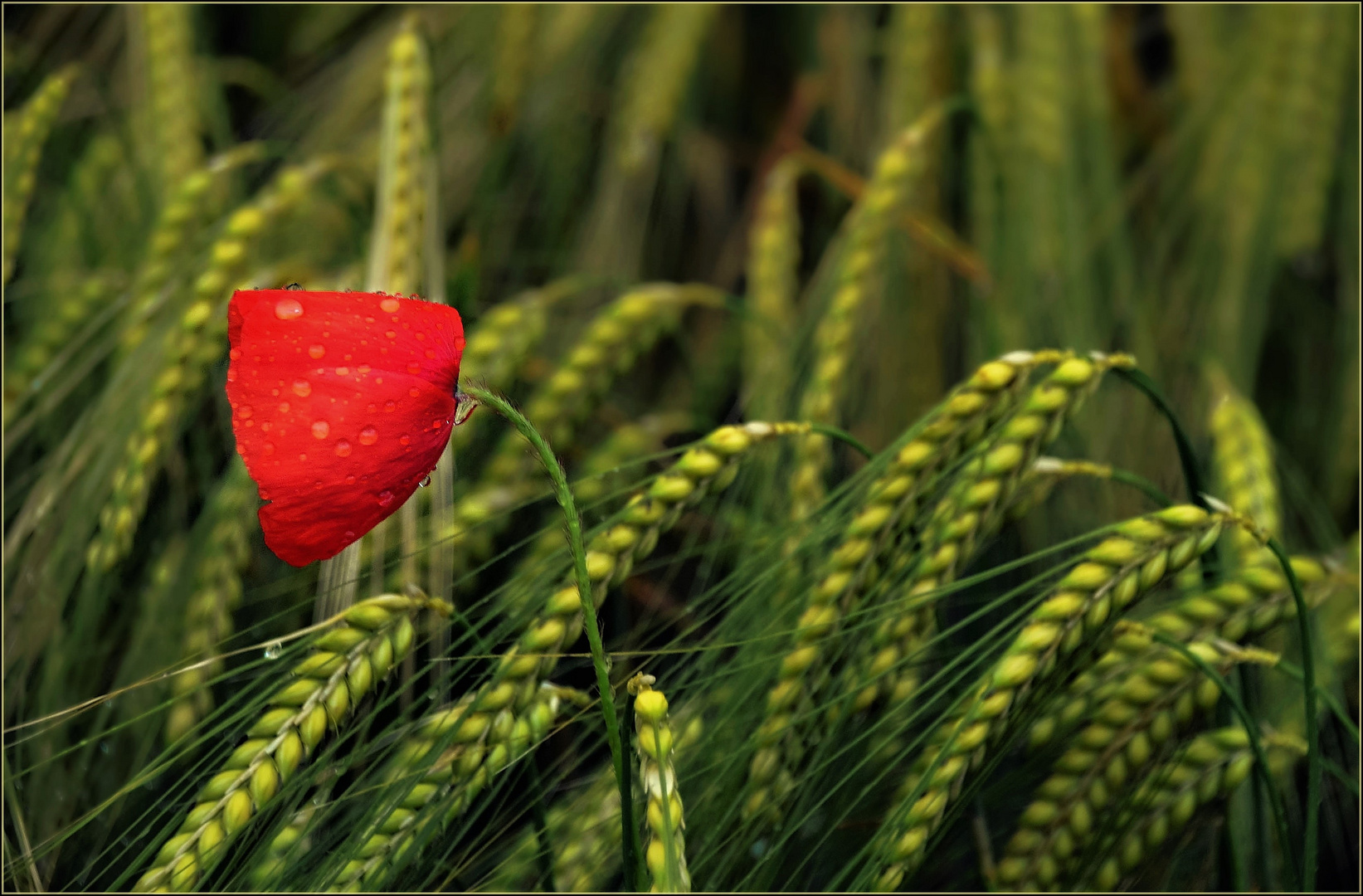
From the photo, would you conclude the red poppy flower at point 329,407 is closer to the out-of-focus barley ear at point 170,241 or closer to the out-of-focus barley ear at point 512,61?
the out-of-focus barley ear at point 170,241

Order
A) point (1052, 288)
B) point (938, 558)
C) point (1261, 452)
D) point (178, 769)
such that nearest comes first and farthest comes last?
point (938, 558) → point (178, 769) → point (1261, 452) → point (1052, 288)

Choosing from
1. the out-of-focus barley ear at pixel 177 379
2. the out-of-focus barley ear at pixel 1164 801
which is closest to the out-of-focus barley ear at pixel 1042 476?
the out-of-focus barley ear at pixel 1164 801

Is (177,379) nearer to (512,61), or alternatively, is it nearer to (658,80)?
(512,61)

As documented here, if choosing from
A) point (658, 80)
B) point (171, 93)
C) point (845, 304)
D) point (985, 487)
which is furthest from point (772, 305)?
point (171, 93)

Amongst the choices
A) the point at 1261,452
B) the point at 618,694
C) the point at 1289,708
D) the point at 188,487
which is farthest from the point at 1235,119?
the point at 188,487

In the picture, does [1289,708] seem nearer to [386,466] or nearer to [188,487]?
[386,466]

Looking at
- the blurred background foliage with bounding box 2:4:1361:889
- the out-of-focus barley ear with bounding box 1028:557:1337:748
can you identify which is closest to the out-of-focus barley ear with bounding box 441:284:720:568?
the blurred background foliage with bounding box 2:4:1361:889
